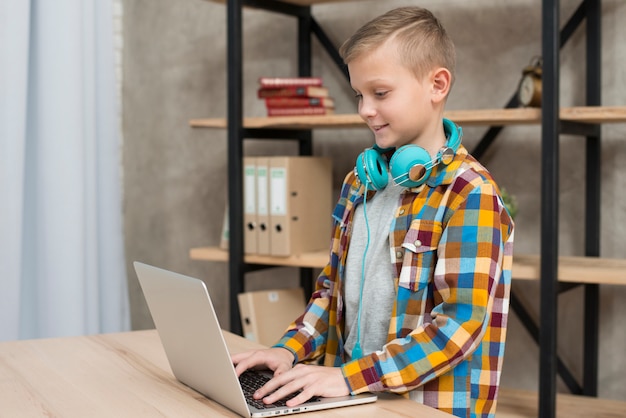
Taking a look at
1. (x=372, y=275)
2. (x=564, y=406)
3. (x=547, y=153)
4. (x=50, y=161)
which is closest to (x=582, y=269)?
(x=547, y=153)

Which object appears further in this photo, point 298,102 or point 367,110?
point 298,102

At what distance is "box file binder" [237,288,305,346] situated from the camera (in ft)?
9.46

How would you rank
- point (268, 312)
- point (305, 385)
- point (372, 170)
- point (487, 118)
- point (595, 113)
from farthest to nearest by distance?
point (268, 312), point (487, 118), point (595, 113), point (372, 170), point (305, 385)

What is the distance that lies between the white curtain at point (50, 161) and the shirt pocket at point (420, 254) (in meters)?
2.00

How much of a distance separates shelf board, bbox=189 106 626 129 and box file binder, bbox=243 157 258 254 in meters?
0.15

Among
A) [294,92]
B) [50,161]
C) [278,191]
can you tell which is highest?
[294,92]

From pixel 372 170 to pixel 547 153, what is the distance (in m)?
1.03

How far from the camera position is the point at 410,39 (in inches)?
53.5

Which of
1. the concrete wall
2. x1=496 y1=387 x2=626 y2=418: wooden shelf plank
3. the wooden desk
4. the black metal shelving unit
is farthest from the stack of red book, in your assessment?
the wooden desk

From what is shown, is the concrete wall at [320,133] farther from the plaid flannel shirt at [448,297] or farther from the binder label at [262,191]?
the plaid flannel shirt at [448,297]

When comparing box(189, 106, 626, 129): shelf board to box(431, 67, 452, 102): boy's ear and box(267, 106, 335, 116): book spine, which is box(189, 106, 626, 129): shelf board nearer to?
box(267, 106, 335, 116): book spine

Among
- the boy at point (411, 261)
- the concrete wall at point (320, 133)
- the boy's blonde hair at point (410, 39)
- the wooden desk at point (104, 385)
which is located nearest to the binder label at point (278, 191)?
the concrete wall at point (320, 133)

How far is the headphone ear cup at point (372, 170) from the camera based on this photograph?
1402mm

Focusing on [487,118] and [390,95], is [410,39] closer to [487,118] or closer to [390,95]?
[390,95]
